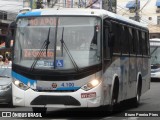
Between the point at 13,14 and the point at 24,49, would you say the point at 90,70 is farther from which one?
the point at 13,14

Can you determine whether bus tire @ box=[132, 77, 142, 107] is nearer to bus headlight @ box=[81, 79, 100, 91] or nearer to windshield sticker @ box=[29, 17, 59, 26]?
bus headlight @ box=[81, 79, 100, 91]

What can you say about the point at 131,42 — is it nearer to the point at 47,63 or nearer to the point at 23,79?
the point at 47,63

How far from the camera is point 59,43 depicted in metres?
13.8

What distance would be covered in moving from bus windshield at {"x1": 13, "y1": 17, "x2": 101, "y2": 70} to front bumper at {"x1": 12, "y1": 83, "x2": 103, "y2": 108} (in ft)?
2.31

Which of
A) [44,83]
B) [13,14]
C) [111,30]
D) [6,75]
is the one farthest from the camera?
[13,14]

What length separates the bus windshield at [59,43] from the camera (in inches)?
537

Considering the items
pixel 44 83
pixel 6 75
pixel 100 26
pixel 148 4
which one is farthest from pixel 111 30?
pixel 148 4

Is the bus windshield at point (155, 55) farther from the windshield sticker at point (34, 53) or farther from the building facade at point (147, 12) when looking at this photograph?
the building facade at point (147, 12)

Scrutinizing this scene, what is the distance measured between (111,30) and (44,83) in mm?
2509

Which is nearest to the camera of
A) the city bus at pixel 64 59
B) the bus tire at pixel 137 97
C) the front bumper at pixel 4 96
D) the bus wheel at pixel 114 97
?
the city bus at pixel 64 59

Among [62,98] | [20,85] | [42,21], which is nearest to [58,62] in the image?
[62,98]

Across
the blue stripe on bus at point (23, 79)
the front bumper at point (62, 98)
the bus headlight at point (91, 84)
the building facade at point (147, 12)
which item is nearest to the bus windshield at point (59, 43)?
the blue stripe on bus at point (23, 79)

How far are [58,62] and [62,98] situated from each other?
975 mm

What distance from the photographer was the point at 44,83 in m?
13.5
